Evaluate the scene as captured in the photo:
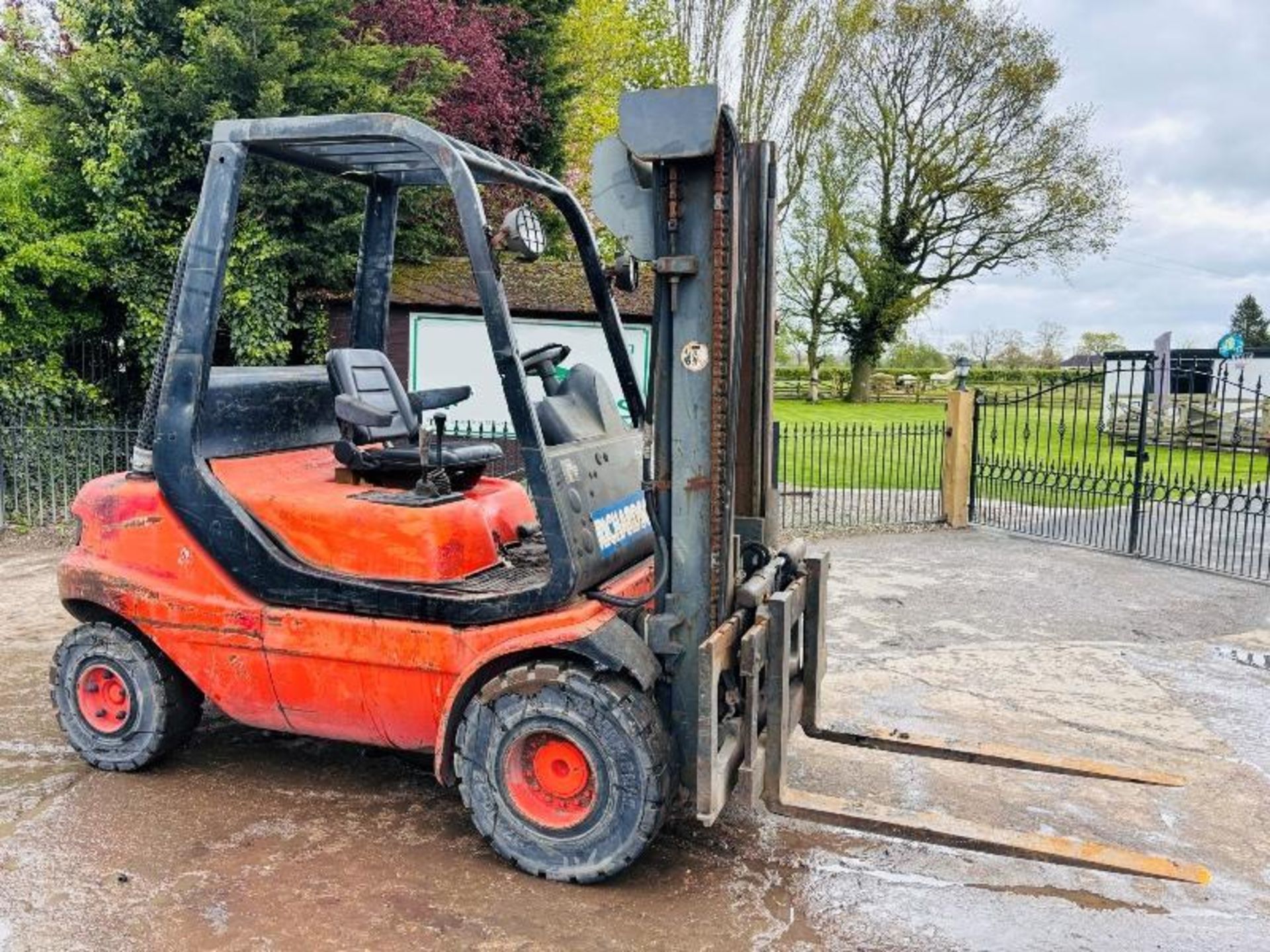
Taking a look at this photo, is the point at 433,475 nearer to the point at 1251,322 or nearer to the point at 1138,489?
the point at 1138,489

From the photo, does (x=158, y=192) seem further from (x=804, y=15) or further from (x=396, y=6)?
(x=804, y=15)

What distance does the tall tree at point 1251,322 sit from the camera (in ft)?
156

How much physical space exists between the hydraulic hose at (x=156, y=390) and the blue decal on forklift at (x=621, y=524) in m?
1.93

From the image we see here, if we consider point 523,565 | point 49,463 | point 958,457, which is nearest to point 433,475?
point 523,565

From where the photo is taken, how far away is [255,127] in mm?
4195

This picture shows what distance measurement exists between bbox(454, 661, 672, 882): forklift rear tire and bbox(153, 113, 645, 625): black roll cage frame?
0.32 metres

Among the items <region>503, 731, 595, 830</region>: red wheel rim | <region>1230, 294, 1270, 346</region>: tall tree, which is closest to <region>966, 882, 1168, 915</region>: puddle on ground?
<region>503, 731, 595, 830</region>: red wheel rim

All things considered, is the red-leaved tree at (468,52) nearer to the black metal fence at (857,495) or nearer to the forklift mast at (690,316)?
the black metal fence at (857,495)

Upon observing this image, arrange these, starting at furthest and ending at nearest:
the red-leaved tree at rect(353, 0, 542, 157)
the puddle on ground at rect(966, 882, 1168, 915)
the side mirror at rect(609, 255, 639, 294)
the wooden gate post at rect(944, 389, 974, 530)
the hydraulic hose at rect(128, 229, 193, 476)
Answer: the red-leaved tree at rect(353, 0, 542, 157), the wooden gate post at rect(944, 389, 974, 530), the hydraulic hose at rect(128, 229, 193, 476), the side mirror at rect(609, 255, 639, 294), the puddle on ground at rect(966, 882, 1168, 915)

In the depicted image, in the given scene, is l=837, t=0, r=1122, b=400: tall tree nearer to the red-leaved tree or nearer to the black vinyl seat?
the red-leaved tree

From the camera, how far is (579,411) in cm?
446

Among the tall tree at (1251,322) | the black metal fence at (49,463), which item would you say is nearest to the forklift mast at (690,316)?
the black metal fence at (49,463)

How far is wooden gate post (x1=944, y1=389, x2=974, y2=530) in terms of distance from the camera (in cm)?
1248

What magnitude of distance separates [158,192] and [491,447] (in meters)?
8.48
